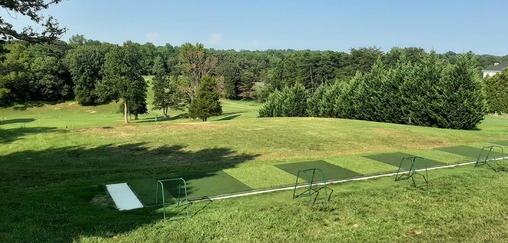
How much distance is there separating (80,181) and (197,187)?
4.72m

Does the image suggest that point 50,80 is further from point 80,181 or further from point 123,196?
point 123,196

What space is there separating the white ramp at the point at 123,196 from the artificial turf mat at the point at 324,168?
6.81 meters

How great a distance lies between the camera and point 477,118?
107 feet

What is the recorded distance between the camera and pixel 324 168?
17.2 meters

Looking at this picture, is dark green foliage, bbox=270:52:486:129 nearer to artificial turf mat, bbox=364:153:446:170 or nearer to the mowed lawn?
the mowed lawn

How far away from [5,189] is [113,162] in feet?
20.3

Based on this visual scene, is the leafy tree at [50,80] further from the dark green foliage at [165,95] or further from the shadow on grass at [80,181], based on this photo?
the shadow on grass at [80,181]

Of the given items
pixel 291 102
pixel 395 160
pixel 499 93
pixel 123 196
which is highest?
pixel 499 93

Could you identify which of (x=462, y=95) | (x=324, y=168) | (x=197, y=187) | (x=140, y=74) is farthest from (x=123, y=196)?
(x=140, y=74)

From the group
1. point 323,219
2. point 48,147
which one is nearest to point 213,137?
point 48,147

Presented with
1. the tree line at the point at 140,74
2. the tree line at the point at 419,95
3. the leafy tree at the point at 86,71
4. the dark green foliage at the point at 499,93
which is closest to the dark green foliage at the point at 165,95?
the tree line at the point at 140,74

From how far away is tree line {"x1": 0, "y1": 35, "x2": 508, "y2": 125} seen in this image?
56406 mm

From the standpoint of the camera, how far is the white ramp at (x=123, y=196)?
11.5 meters

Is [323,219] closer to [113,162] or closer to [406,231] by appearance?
[406,231]
